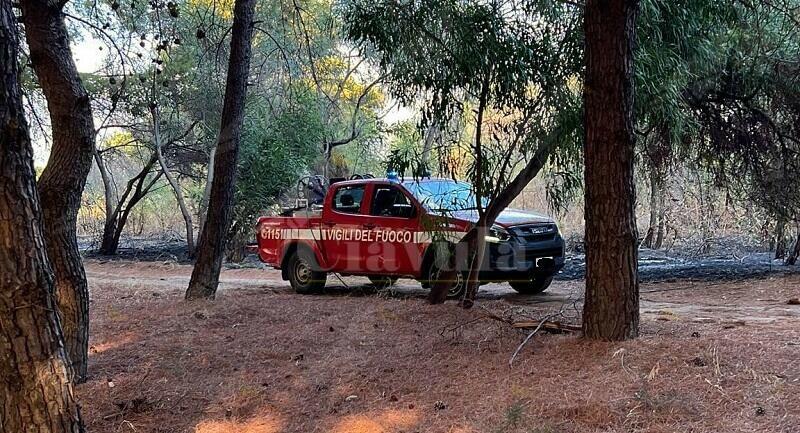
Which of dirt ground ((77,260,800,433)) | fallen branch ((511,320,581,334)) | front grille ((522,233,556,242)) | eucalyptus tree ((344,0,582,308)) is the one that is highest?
eucalyptus tree ((344,0,582,308))

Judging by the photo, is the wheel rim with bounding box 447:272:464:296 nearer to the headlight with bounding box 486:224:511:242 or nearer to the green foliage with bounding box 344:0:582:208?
the headlight with bounding box 486:224:511:242

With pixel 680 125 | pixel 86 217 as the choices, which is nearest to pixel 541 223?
pixel 680 125

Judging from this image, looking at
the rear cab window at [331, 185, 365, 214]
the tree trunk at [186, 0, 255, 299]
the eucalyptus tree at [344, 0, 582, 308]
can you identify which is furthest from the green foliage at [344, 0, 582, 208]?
the rear cab window at [331, 185, 365, 214]

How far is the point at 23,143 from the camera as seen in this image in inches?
137

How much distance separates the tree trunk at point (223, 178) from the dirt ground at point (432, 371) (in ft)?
2.71

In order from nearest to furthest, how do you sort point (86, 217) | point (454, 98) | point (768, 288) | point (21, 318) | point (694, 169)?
Result: point (21, 318)
point (454, 98)
point (768, 288)
point (694, 169)
point (86, 217)

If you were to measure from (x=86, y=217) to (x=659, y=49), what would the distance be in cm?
2425

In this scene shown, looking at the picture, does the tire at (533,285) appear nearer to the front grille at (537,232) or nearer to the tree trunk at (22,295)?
the front grille at (537,232)

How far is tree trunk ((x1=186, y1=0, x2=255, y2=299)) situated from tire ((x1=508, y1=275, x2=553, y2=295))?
433cm

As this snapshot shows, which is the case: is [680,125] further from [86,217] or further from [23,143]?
[86,217]

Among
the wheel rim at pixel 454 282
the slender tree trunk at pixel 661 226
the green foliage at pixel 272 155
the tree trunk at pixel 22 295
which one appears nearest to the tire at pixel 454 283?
the wheel rim at pixel 454 282

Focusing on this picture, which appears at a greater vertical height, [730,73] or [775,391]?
[730,73]

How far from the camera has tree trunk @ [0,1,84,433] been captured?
3416 millimetres

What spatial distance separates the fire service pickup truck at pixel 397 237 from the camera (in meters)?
9.20
